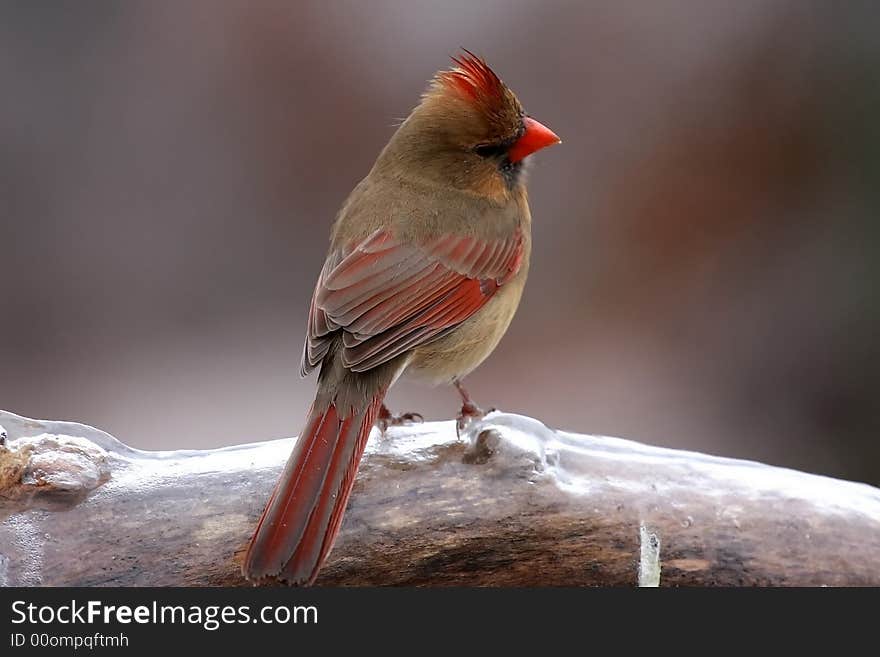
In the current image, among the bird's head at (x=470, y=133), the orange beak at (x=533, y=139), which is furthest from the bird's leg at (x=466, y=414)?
the orange beak at (x=533, y=139)

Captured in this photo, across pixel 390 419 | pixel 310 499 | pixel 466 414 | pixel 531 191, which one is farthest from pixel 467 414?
pixel 531 191

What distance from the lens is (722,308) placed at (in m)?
6.30

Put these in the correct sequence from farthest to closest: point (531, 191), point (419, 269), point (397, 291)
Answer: point (531, 191) → point (419, 269) → point (397, 291)

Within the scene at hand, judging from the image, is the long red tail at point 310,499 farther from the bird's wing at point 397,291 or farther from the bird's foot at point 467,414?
the bird's foot at point 467,414

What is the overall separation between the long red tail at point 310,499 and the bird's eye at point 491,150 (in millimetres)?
1093

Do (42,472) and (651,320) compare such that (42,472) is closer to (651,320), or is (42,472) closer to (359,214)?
(359,214)

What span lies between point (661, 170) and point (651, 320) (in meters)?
0.82

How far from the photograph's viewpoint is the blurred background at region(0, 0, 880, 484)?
612 cm

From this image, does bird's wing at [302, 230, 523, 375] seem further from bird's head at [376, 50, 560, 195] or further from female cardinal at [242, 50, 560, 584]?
bird's head at [376, 50, 560, 195]

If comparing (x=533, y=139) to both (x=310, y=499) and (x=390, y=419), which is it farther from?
(x=310, y=499)

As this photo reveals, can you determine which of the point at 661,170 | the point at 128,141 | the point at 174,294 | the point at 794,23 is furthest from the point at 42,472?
the point at 794,23

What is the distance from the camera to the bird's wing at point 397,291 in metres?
3.49

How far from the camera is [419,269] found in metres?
3.76

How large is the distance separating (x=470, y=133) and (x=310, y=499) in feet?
4.69
